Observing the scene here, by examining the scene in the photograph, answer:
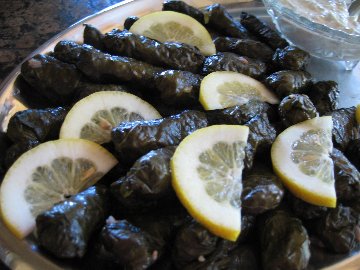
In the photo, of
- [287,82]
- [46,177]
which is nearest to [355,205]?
[287,82]

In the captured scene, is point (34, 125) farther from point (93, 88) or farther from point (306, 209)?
point (306, 209)

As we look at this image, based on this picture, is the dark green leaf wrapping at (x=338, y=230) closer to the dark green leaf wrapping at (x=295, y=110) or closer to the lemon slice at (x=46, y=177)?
the dark green leaf wrapping at (x=295, y=110)

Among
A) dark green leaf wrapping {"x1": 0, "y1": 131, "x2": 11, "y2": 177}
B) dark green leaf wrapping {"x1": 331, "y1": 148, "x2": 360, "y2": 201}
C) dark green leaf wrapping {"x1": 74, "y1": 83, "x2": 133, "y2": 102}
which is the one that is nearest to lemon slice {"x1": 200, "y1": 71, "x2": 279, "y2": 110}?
dark green leaf wrapping {"x1": 74, "y1": 83, "x2": 133, "y2": 102}

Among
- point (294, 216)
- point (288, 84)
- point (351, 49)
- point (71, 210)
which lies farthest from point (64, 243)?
point (351, 49)

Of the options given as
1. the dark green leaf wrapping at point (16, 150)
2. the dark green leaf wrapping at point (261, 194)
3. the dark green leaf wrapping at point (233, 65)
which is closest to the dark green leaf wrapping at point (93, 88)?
the dark green leaf wrapping at point (16, 150)

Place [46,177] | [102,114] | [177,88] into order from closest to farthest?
1. [46,177]
2. [102,114]
3. [177,88]

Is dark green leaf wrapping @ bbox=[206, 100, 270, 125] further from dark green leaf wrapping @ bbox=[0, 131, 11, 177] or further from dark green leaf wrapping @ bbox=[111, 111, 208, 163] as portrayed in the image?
dark green leaf wrapping @ bbox=[0, 131, 11, 177]
